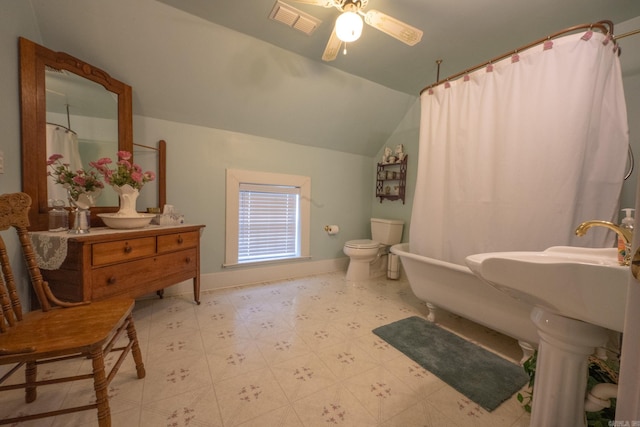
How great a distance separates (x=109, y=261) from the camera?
1.39 metres

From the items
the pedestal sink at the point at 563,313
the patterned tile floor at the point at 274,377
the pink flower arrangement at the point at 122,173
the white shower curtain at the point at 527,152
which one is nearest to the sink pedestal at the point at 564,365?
the pedestal sink at the point at 563,313

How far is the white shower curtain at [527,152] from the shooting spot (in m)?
1.29

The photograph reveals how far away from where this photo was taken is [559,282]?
63 centimetres

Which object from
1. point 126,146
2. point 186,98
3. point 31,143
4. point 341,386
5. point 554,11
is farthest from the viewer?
point 186,98

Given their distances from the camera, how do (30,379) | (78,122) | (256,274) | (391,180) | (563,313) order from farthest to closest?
(391,180) → (256,274) → (78,122) → (30,379) → (563,313)

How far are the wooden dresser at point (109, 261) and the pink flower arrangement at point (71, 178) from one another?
0.28m

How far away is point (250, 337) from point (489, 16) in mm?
2736

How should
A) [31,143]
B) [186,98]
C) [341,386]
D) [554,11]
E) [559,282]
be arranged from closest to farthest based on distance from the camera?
1. [559,282]
2. [341,386]
3. [31,143]
4. [554,11]
5. [186,98]

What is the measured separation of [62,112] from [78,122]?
10 cm

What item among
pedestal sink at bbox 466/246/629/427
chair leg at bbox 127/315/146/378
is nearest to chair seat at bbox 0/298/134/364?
chair leg at bbox 127/315/146/378

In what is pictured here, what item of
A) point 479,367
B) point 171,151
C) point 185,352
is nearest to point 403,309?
point 479,367

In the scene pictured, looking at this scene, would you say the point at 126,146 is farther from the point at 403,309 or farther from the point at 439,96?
the point at 403,309

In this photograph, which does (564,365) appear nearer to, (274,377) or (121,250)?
(274,377)

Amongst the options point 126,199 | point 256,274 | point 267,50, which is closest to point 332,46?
point 267,50
